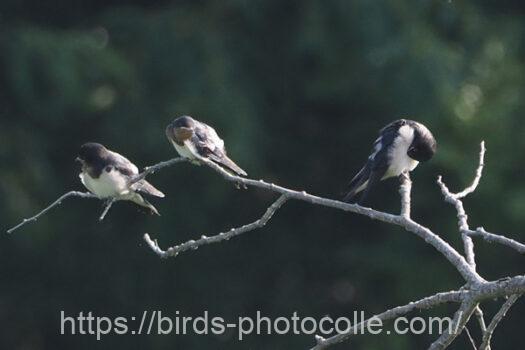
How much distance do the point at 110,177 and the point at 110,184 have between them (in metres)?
0.03

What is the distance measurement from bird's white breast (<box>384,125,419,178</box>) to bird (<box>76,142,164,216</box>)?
96cm

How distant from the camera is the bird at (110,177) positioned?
5836mm

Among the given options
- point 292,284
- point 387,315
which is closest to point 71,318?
point 292,284

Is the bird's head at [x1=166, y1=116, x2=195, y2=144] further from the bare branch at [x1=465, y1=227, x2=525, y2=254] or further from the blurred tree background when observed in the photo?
the blurred tree background

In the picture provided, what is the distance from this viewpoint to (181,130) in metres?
6.35

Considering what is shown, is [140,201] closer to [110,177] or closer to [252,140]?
[110,177]

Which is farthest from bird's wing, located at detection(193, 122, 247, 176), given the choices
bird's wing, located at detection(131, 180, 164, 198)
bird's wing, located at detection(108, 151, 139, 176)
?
bird's wing, located at detection(131, 180, 164, 198)

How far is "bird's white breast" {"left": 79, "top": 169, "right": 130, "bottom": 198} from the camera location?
19.0ft

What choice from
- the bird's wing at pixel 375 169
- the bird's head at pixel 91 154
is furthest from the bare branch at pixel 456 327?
the bird's head at pixel 91 154

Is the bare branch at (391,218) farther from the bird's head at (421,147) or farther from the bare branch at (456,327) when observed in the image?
the bird's head at (421,147)

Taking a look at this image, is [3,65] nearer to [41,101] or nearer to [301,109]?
[41,101]

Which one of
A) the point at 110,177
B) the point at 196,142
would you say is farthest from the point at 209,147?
the point at 110,177

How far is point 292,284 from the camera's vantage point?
13.2 meters

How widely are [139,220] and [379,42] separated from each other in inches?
110
